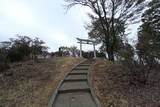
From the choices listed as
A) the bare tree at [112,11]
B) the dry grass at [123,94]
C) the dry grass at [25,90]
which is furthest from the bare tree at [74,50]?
the dry grass at [123,94]

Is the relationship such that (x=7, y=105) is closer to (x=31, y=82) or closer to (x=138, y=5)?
(x=31, y=82)

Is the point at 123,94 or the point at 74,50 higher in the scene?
the point at 74,50

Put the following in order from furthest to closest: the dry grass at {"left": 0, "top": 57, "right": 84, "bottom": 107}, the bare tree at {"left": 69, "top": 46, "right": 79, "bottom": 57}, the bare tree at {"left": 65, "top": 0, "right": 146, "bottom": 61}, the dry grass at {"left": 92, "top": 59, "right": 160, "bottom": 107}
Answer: the bare tree at {"left": 69, "top": 46, "right": 79, "bottom": 57} → the bare tree at {"left": 65, "top": 0, "right": 146, "bottom": 61} → the dry grass at {"left": 0, "top": 57, "right": 84, "bottom": 107} → the dry grass at {"left": 92, "top": 59, "right": 160, "bottom": 107}

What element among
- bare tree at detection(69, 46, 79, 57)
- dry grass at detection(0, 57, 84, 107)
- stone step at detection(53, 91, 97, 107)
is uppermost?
bare tree at detection(69, 46, 79, 57)

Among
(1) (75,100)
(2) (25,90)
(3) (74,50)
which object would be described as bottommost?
(1) (75,100)

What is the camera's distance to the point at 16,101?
11.4 feet

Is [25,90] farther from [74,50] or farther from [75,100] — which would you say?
[74,50]

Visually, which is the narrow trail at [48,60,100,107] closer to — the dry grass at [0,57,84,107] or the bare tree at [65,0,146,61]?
the dry grass at [0,57,84,107]

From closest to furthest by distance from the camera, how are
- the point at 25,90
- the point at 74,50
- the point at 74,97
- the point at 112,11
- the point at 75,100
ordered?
1. the point at 75,100
2. the point at 74,97
3. the point at 25,90
4. the point at 112,11
5. the point at 74,50

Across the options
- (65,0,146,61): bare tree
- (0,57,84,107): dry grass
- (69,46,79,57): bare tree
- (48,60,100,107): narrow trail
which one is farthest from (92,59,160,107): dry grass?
(69,46,79,57): bare tree

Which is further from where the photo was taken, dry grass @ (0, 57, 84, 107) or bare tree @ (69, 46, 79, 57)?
bare tree @ (69, 46, 79, 57)

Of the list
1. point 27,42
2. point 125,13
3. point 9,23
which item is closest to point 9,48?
point 27,42

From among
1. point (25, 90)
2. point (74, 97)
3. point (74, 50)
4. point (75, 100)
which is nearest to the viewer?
point (75, 100)

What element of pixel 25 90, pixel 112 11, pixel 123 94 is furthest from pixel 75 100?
pixel 112 11
